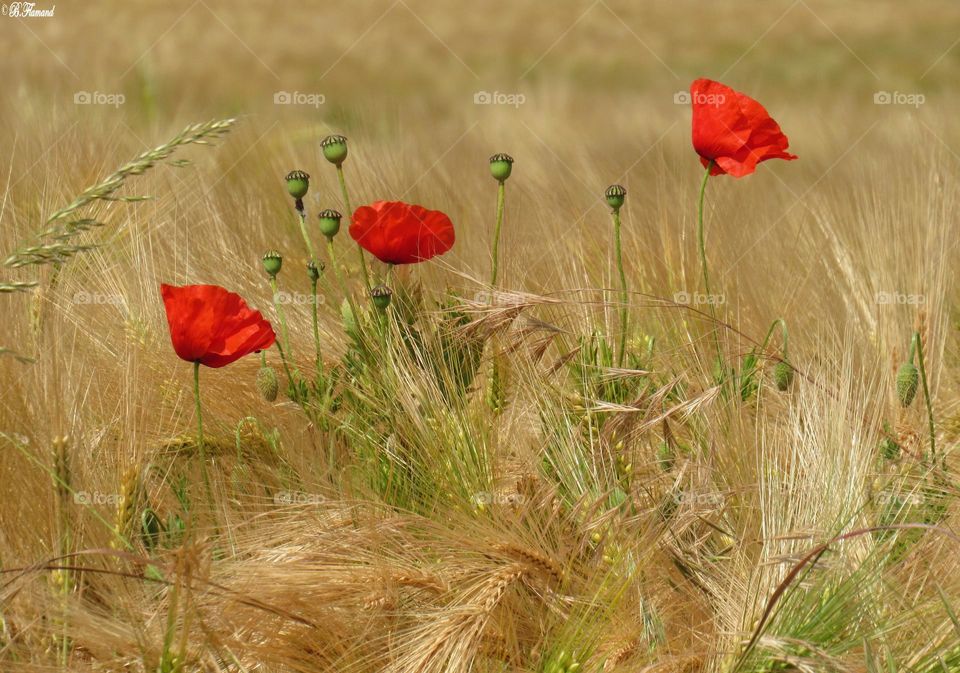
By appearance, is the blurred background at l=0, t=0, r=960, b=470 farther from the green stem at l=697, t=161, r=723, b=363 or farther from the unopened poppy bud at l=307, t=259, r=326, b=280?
the unopened poppy bud at l=307, t=259, r=326, b=280

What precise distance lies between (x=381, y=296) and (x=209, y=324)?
0.23m

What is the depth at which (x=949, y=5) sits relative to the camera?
1353 centimetres

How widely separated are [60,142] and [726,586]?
1896mm

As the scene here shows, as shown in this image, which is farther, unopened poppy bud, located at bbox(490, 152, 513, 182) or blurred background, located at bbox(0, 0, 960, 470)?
blurred background, located at bbox(0, 0, 960, 470)

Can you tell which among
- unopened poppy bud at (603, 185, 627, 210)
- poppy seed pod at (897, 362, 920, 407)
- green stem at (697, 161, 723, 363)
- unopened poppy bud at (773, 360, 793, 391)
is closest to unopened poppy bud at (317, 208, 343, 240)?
unopened poppy bud at (603, 185, 627, 210)

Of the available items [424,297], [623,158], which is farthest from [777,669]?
[623,158]

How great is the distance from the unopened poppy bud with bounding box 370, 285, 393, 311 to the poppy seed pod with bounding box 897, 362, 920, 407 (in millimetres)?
606

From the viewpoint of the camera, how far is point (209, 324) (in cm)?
128

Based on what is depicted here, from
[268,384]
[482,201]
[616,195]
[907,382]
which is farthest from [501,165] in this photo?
[482,201]

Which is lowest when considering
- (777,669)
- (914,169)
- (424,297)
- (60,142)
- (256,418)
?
(777,669)

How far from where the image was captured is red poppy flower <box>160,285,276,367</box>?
1.28 metres

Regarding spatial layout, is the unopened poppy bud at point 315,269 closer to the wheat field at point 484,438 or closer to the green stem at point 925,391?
the wheat field at point 484,438

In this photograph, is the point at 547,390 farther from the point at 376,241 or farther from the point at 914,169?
the point at 914,169

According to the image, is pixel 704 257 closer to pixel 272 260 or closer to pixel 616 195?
pixel 616 195
